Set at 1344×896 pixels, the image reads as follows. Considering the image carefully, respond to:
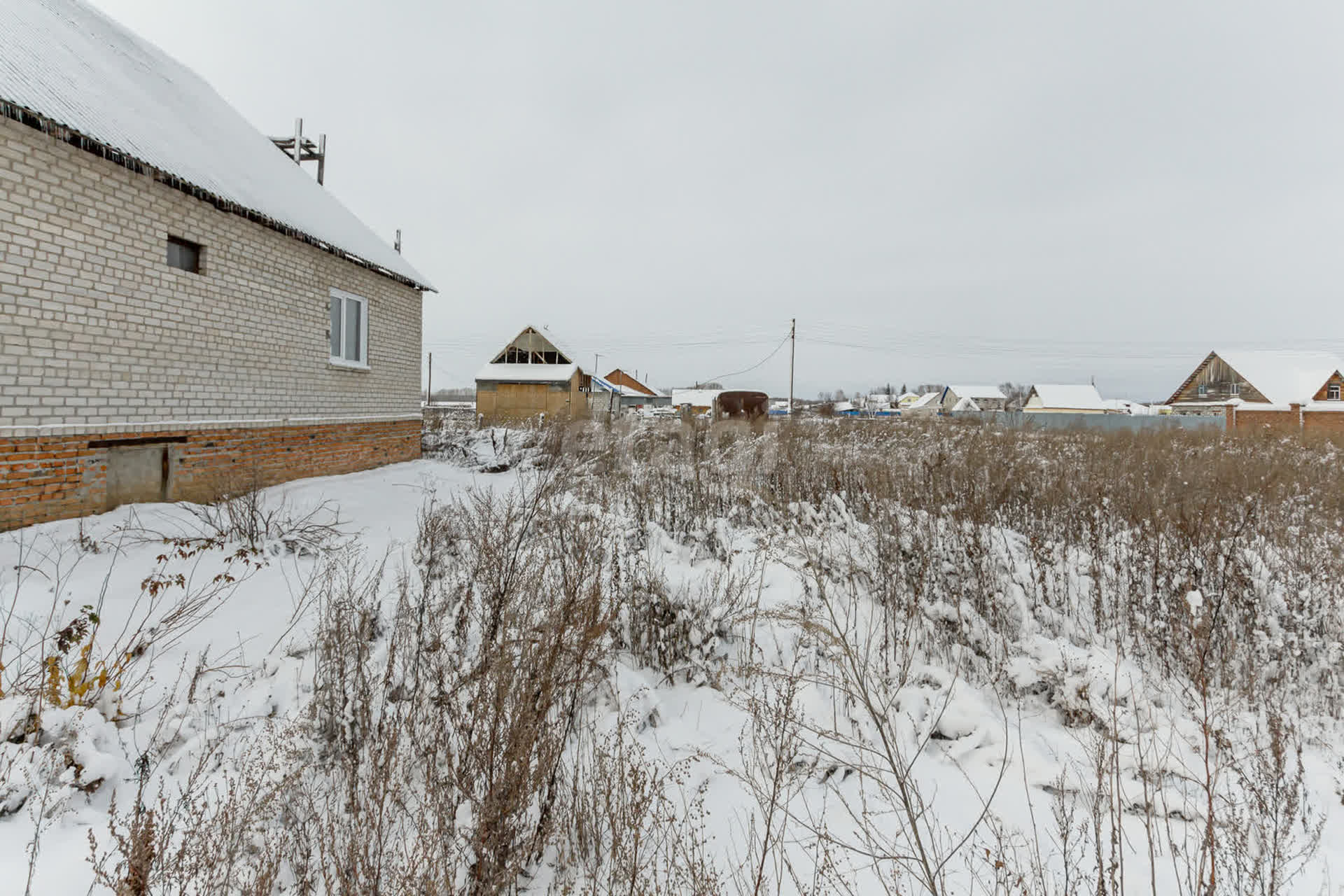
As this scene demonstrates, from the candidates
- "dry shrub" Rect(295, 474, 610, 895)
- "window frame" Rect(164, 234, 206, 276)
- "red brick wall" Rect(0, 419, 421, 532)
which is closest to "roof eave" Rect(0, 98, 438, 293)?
"window frame" Rect(164, 234, 206, 276)

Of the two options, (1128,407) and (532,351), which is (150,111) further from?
(1128,407)

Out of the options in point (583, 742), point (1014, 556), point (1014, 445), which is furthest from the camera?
point (1014, 445)

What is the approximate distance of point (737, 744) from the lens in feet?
9.42

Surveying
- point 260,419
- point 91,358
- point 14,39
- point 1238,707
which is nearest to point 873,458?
point 1238,707

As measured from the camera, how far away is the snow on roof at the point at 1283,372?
98.1 feet

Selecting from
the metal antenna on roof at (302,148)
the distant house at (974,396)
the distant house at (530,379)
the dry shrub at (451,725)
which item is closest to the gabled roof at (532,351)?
the distant house at (530,379)

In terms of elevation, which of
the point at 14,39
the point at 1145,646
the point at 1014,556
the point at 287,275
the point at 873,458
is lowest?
the point at 1145,646

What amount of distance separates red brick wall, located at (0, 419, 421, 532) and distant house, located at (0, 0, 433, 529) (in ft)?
0.06

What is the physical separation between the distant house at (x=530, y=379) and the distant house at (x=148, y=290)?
65.0 feet

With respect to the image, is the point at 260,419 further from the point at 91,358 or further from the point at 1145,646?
the point at 1145,646

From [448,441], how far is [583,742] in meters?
11.7

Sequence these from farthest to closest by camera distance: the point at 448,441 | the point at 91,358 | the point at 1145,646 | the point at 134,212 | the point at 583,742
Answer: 1. the point at 448,441
2. the point at 134,212
3. the point at 91,358
4. the point at 1145,646
5. the point at 583,742

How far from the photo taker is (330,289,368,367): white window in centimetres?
919

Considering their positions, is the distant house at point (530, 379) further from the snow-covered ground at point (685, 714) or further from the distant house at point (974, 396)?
the distant house at point (974, 396)
